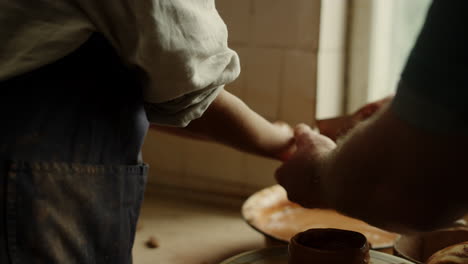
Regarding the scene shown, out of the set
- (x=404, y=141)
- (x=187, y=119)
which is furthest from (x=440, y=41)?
(x=187, y=119)

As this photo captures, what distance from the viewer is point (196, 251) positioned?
41.6 inches

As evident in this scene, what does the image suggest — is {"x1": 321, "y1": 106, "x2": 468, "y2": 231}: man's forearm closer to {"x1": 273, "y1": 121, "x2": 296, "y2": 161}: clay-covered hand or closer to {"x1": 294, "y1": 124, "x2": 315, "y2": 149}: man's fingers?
{"x1": 294, "y1": 124, "x2": 315, "y2": 149}: man's fingers

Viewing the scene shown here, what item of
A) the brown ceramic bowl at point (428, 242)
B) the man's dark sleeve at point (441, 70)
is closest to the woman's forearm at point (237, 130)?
the brown ceramic bowl at point (428, 242)

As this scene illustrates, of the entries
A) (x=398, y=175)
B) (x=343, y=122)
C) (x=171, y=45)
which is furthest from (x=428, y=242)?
(x=171, y=45)

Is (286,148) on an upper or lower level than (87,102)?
lower

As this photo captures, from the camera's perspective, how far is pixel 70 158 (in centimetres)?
58

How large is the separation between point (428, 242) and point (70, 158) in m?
0.52

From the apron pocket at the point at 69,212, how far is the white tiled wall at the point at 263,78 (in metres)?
0.64

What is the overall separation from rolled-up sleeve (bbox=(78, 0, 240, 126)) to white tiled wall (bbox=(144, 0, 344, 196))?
603 mm

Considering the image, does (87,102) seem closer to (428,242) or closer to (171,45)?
(171,45)

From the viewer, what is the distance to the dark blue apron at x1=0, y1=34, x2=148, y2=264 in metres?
0.55

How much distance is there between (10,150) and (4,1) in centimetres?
13

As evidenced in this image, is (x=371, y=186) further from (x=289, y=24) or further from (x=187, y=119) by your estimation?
(x=289, y=24)

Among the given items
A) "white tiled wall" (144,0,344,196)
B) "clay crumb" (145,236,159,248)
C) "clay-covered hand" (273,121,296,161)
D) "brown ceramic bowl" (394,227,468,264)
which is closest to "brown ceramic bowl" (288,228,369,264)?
"brown ceramic bowl" (394,227,468,264)
